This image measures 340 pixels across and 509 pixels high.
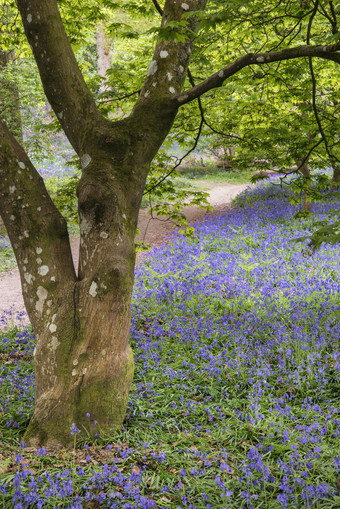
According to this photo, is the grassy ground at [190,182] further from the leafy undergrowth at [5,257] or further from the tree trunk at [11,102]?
the tree trunk at [11,102]

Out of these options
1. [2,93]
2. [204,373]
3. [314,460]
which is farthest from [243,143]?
[2,93]

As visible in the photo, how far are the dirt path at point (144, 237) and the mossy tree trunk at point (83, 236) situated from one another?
4.68ft

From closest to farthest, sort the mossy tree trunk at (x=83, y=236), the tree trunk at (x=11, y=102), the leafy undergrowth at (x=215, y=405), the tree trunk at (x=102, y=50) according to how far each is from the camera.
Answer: the leafy undergrowth at (x=215, y=405), the mossy tree trunk at (x=83, y=236), the tree trunk at (x=11, y=102), the tree trunk at (x=102, y=50)

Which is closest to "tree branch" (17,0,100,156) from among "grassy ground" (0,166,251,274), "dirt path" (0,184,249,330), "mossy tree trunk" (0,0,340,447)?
"mossy tree trunk" (0,0,340,447)

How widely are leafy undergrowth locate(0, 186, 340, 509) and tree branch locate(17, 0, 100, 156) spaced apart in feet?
8.14

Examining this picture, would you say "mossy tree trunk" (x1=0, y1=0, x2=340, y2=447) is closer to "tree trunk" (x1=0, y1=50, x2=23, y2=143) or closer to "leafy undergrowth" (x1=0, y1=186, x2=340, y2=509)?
"leafy undergrowth" (x1=0, y1=186, x2=340, y2=509)

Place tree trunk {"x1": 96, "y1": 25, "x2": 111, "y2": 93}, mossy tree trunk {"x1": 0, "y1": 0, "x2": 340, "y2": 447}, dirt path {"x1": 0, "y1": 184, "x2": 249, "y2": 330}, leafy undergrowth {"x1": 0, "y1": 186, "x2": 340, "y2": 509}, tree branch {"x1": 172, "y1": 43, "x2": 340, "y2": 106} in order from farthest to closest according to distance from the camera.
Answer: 1. tree trunk {"x1": 96, "y1": 25, "x2": 111, "y2": 93}
2. dirt path {"x1": 0, "y1": 184, "x2": 249, "y2": 330}
3. mossy tree trunk {"x1": 0, "y1": 0, "x2": 340, "y2": 447}
4. tree branch {"x1": 172, "y1": 43, "x2": 340, "y2": 106}
5. leafy undergrowth {"x1": 0, "y1": 186, "x2": 340, "y2": 509}

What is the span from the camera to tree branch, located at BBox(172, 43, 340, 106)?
117 inches

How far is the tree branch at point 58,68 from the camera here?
11.5ft

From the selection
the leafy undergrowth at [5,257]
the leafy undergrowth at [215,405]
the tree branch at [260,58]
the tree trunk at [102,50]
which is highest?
the tree trunk at [102,50]

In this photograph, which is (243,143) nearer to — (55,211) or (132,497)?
(55,211)

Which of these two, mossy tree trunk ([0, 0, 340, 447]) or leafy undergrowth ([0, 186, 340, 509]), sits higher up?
mossy tree trunk ([0, 0, 340, 447])

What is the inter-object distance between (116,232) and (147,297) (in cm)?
369

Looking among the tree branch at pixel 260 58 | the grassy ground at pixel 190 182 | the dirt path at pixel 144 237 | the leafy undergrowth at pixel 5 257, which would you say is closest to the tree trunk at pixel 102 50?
the grassy ground at pixel 190 182
